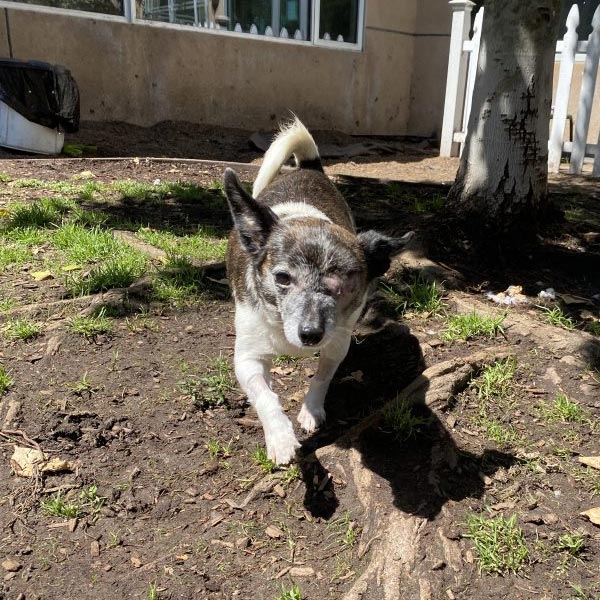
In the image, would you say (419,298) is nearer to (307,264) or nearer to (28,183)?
(307,264)

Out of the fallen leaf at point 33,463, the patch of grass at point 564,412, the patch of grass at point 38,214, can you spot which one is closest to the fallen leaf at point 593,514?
the patch of grass at point 564,412

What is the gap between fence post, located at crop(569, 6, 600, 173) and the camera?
337 inches

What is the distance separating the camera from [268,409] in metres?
3.03

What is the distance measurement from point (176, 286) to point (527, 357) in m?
2.39

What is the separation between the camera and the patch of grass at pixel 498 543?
2.57m

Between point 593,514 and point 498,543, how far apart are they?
0.45 metres

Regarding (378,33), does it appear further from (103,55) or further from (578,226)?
A: (578,226)

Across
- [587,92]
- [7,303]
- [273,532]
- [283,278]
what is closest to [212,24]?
[587,92]

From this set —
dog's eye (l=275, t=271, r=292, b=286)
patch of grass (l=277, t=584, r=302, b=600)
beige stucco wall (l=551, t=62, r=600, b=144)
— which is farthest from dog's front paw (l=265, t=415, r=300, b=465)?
beige stucco wall (l=551, t=62, r=600, b=144)

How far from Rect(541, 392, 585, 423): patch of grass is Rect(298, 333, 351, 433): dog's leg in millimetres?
1097

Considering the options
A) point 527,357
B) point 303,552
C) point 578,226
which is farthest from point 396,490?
point 578,226

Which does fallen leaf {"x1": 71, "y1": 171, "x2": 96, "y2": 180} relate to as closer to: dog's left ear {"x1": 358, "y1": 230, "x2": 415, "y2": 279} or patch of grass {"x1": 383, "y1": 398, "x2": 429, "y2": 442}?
dog's left ear {"x1": 358, "y1": 230, "x2": 415, "y2": 279}

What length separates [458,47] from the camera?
33.2 feet

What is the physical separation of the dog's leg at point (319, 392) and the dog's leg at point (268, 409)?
0.93 feet
